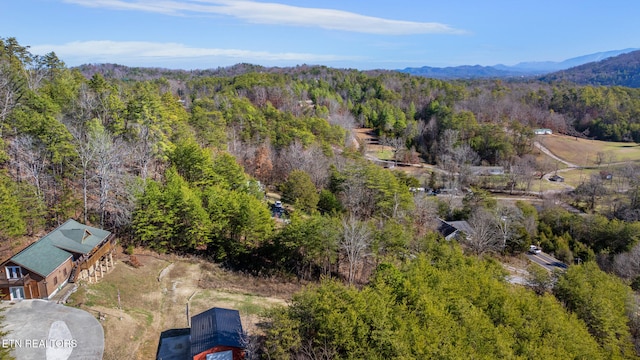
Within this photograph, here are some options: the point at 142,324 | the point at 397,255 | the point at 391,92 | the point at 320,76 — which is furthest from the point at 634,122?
the point at 142,324

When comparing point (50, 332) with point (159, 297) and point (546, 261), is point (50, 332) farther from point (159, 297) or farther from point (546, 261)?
point (546, 261)

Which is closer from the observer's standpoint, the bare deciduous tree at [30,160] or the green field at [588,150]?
the bare deciduous tree at [30,160]

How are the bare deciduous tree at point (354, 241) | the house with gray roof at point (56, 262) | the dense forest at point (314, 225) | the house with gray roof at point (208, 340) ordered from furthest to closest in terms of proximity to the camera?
the bare deciduous tree at point (354, 241) → the house with gray roof at point (56, 262) → the house with gray roof at point (208, 340) → the dense forest at point (314, 225)

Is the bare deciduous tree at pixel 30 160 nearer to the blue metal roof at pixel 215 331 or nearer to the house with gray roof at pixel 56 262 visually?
the house with gray roof at pixel 56 262

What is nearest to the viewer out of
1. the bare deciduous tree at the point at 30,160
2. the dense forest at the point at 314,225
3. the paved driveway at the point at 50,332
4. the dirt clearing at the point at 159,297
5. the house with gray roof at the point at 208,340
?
the paved driveway at the point at 50,332

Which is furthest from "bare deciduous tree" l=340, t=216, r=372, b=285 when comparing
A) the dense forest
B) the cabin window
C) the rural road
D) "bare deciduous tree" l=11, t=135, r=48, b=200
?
the rural road

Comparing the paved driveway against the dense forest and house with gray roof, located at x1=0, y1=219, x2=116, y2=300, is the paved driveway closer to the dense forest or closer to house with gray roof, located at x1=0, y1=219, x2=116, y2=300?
house with gray roof, located at x1=0, y1=219, x2=116, y2=300

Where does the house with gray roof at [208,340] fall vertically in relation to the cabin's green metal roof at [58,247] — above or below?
below

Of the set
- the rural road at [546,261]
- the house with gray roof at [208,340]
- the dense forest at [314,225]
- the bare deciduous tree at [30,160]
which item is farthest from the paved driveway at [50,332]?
the rural road at [546,261]
